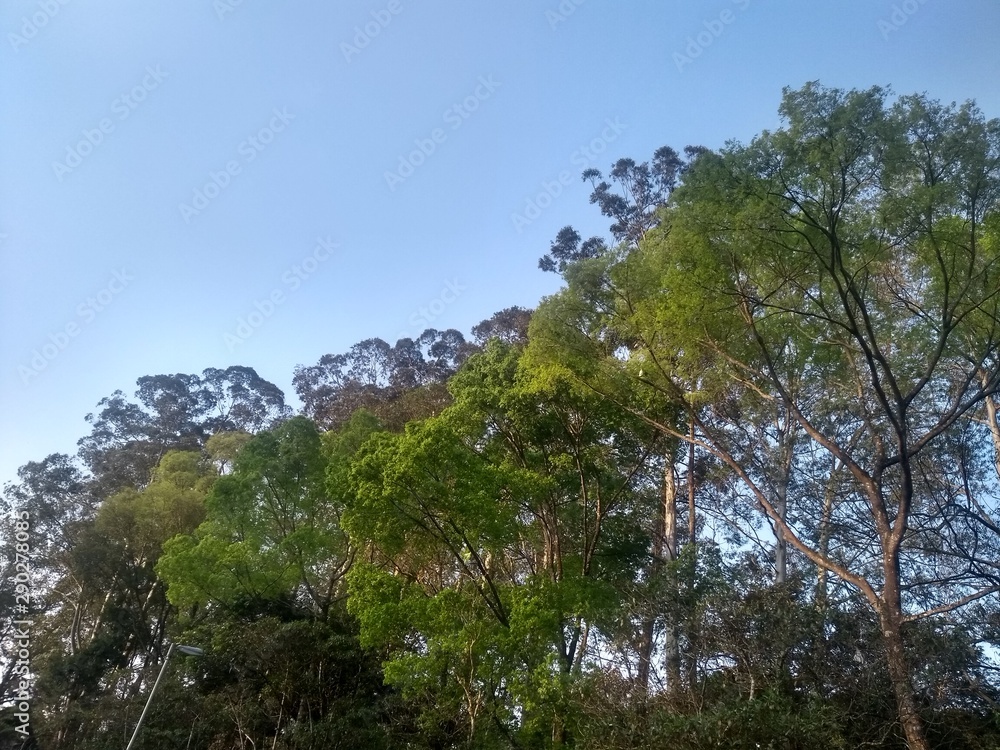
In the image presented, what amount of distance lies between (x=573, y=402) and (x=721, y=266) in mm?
4122

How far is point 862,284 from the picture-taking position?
873 cm

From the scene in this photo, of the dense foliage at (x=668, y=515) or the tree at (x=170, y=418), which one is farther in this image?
the tree at (x=170, y=418)

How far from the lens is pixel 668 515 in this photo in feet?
43.2

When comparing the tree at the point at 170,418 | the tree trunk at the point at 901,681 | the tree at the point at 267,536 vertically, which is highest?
the tree at the point at 170,418

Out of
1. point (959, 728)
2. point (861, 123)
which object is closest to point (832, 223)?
point (861, 123)

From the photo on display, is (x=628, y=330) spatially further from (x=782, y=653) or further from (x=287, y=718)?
(x=287, y=718)

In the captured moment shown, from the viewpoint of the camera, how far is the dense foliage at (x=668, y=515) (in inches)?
300

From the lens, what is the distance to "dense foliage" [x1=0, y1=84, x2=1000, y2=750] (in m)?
7.61
